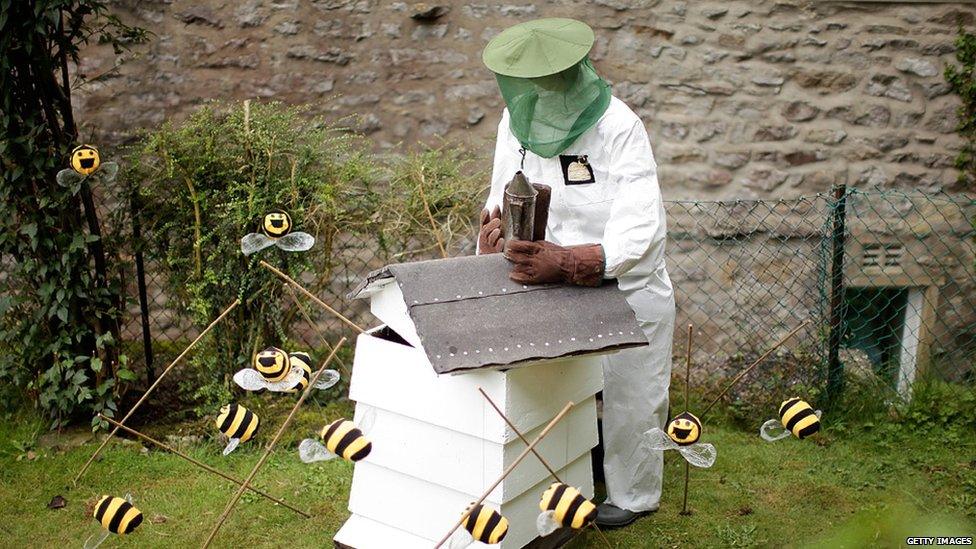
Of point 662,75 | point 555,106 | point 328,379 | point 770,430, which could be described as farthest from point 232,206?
point 662,75

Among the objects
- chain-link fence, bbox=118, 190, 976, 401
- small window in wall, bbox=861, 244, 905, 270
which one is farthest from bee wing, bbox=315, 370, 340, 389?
small window in wall, bbox=861, 244, 905, 270

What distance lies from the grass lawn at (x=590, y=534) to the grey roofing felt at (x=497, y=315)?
108 cm

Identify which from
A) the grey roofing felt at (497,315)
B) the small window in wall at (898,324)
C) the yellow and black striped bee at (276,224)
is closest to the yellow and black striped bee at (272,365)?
the grey roofing felt at (497,315)

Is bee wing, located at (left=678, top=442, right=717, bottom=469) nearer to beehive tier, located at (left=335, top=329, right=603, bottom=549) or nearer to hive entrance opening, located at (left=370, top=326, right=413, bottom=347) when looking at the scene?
beehive tier, located at (left=335, top=329, right=603, bottom=549)

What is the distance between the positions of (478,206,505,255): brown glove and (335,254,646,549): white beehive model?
0.25 metres

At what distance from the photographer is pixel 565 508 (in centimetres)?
266

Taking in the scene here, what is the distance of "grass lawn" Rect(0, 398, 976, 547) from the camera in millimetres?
3812

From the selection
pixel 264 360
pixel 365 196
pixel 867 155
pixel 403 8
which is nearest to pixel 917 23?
pixel 867 155

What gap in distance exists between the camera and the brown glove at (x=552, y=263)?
10.2 feet

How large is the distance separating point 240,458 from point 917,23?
4.45m

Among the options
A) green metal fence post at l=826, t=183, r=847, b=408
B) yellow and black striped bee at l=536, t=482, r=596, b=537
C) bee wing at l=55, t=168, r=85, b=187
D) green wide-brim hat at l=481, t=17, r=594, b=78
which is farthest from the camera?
green metal fence post at l=826, t=183, r=847, b=408

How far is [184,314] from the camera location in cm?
478

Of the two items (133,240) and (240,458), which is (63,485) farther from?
(133,240)

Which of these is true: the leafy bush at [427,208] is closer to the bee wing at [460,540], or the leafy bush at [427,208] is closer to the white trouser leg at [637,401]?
the white trouser leg at [637,401]
